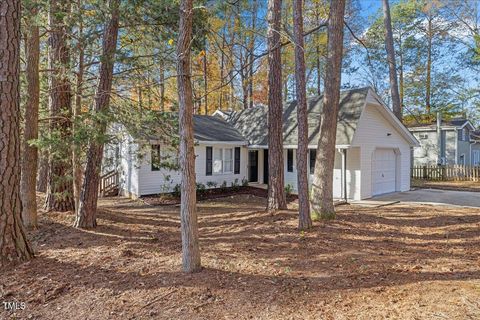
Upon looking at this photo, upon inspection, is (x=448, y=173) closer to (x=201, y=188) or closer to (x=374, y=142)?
(x=374, y=142)

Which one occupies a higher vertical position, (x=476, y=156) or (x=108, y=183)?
(x=476, y=156)

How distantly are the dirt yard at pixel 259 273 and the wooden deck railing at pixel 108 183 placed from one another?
6921 mm

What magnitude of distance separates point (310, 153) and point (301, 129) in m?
7.49

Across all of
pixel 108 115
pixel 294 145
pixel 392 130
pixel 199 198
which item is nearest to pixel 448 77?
pixel 392 130

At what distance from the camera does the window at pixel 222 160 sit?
16.1 m

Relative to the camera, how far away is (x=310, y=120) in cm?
1472

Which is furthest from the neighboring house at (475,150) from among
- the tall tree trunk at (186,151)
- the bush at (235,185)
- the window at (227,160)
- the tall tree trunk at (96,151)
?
the tall tree trunk at (186,151)

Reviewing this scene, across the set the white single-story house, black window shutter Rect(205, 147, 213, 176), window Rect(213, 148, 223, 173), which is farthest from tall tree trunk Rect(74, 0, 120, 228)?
window Rect(213, 148, 223, 173)

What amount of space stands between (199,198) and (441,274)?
10864 mm

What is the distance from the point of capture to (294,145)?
46.6 feet

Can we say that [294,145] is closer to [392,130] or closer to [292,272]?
[392,130]

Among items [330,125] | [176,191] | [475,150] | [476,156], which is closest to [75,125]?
[330,125]

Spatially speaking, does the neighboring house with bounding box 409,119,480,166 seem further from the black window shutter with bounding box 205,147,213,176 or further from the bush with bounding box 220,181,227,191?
the black window shutter with bounding box 205,147,213,176

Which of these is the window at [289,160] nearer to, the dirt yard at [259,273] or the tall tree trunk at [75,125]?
the dirt yard at [259,273]
